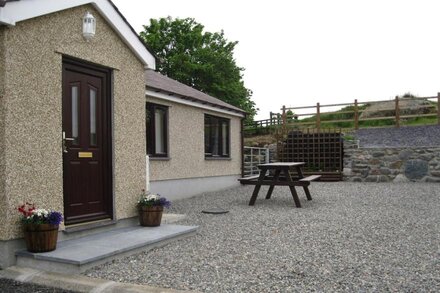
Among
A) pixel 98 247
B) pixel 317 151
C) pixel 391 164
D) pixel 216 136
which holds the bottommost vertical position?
pixel 98 247

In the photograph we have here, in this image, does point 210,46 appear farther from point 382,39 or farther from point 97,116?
point 97,116

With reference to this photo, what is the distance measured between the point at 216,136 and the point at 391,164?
7.36 metres

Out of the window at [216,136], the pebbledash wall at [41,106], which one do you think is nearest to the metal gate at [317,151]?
the window at [216,136]

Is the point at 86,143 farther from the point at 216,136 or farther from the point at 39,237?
the point at 216,136

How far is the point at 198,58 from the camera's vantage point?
30.1 m

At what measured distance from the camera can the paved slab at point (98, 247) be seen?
13.1 ft

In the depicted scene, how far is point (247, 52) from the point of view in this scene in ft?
110

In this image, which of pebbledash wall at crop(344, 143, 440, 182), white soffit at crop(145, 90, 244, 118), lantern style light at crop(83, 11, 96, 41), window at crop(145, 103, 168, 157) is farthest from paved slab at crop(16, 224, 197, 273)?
pebbledash wall at crop(344, 143, 440, 182)

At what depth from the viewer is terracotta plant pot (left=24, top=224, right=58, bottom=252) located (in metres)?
4.15

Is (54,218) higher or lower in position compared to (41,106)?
lower

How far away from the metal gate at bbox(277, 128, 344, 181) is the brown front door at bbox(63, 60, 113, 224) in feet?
40.8

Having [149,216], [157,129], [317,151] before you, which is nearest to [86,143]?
[149,216]

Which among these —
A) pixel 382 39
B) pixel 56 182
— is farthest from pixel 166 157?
pixel 382 39

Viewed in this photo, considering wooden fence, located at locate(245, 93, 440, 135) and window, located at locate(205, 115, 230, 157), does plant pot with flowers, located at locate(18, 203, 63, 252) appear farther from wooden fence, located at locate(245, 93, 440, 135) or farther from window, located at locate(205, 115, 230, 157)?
wooden fence, located at locate(245, 93, 440, 135)
